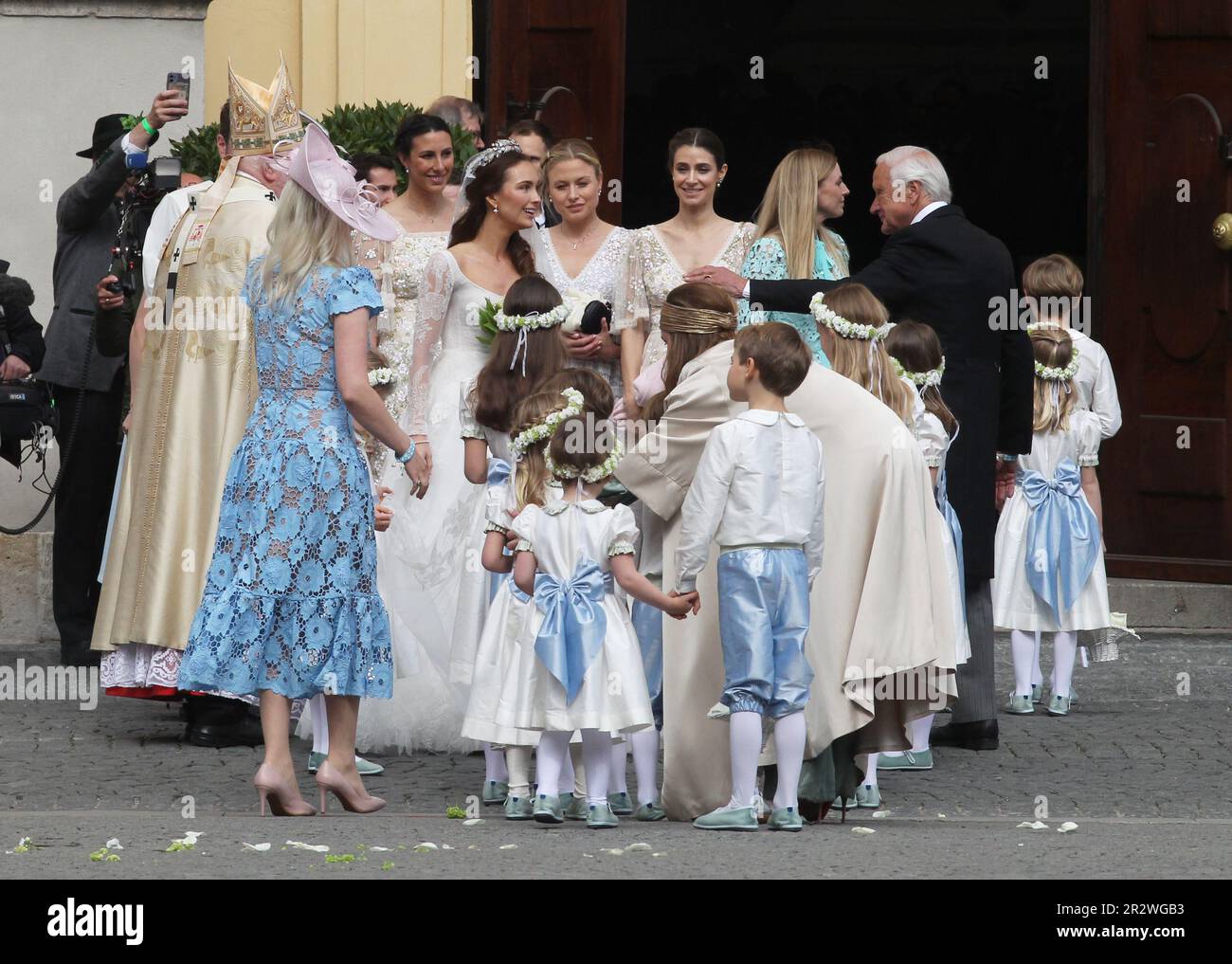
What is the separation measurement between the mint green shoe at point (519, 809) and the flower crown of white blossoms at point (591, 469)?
3.04ft

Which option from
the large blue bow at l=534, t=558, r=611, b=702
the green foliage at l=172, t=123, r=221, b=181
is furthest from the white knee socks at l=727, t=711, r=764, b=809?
the green foliage at l=172, t=123, r=221, b=181

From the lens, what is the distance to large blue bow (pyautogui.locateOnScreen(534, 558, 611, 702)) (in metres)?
6.66

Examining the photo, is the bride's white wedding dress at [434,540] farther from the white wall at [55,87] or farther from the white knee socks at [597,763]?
the white wall at [55,87]

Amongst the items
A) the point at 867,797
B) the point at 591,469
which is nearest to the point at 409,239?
the point at 591,469

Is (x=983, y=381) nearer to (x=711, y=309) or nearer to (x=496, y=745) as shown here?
(x=711, y=309)

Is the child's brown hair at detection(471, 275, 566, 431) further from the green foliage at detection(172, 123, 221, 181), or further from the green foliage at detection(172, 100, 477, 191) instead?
the green foliage at detection(172, 123, 221, 181)

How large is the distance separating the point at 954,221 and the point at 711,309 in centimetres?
175

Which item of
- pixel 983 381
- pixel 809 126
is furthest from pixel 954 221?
pixel 809 126

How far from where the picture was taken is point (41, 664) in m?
10.0

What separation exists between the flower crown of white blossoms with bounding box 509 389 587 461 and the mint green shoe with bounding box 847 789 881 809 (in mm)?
1436

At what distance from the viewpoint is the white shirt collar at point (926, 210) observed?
8.52 metres

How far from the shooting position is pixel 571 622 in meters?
6.70

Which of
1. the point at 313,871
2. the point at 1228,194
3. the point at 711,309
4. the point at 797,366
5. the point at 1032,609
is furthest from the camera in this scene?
the point at 1228,194

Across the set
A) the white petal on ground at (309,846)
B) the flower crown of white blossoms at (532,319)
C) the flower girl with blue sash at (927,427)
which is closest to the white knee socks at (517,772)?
the white petal on ground at (309,846)
